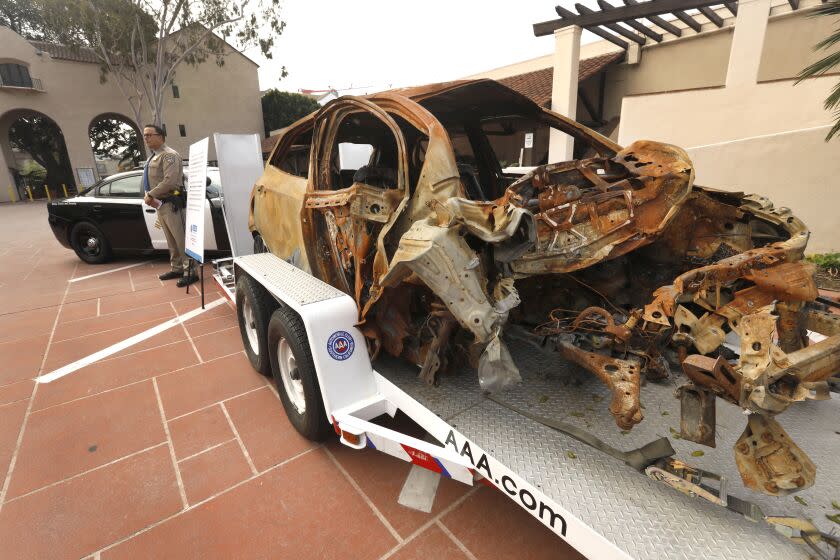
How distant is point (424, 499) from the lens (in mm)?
2252

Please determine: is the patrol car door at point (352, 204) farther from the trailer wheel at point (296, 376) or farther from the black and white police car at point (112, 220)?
the black and white police car at point (112, 220)

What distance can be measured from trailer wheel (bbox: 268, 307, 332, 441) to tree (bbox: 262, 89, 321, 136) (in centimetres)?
2999

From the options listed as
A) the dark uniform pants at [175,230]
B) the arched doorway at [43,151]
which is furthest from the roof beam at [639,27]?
the arched doorway at [43,151]

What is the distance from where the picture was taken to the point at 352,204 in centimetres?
244

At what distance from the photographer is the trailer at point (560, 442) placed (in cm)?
142

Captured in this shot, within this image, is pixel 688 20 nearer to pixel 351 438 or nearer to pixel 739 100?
pixel 739 100

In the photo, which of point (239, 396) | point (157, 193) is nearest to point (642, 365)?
point (239, 396)

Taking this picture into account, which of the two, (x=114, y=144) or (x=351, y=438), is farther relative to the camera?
(x=114, y=144)


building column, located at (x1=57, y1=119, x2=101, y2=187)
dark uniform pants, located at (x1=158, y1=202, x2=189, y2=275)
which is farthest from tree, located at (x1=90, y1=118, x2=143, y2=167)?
dark uniform pants, located at (x1=158, y1=202, x2=189, y2=275)

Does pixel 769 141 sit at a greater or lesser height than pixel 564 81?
lesser

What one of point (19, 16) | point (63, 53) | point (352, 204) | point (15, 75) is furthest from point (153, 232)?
point (19, 16)

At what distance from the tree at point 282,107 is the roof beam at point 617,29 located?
2306cm

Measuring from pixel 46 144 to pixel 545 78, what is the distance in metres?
31.8

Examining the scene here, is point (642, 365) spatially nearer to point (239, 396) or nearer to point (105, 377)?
point (239, 396)
